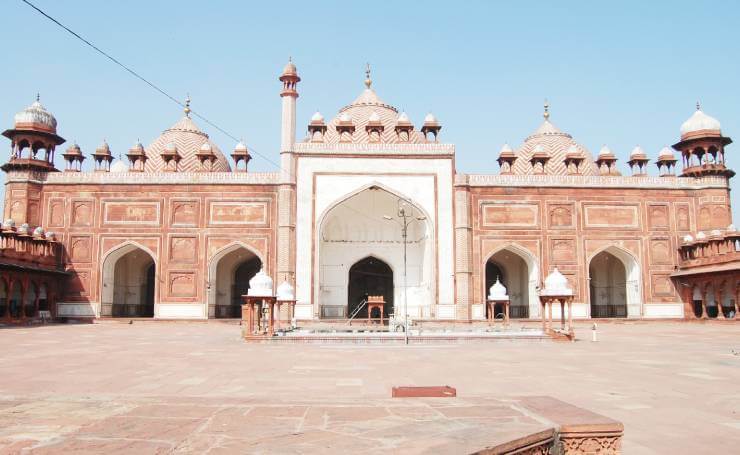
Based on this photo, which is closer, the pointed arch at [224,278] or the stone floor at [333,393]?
the stone floor at [333,393]

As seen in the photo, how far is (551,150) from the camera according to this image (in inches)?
1112

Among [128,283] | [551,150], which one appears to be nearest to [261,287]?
[128,283]

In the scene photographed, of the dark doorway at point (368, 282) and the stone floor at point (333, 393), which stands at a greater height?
the dark doorway at point (368, 282)

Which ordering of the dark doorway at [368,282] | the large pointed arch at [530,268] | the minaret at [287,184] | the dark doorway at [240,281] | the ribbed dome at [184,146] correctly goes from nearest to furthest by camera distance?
the minaret at [287,184] < the large pointed arch at [530,268] < the dark doorway at [240,281] < the dark doorway at [368,282] < the ribbed dome at [184,146]

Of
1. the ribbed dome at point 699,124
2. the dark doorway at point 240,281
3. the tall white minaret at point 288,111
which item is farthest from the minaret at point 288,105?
the ribbed dome at point 699,124

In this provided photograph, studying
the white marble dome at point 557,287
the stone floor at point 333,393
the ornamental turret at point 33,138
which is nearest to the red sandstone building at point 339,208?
the ornamental turret at point 33,138

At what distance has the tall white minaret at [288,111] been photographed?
21.9 meters

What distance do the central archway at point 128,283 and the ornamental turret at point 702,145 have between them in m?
20.8

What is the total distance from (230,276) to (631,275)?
598 inches

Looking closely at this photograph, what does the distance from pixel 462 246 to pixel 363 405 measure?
18.9m

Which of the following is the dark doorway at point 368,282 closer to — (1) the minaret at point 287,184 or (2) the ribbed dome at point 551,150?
(1) the minaret at point 287,184

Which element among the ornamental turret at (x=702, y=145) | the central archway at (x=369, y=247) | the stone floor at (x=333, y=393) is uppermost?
the ornamental turret at (x=702, y=145)

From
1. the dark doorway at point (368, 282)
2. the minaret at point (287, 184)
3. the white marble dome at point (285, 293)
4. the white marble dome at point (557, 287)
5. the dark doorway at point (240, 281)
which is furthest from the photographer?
the dark doorway at point (368, 282)

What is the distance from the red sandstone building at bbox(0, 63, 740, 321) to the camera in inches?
837
